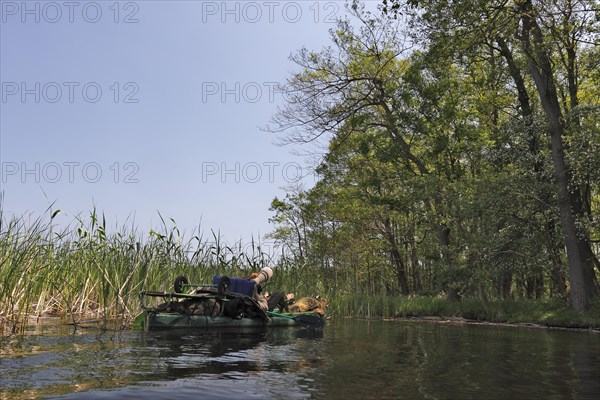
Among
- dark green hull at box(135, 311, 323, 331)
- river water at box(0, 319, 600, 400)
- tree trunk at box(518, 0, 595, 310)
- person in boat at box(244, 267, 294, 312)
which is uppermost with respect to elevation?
tree trunk at box(518, 0, 595, 310)

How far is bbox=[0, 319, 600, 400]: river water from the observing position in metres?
5.93

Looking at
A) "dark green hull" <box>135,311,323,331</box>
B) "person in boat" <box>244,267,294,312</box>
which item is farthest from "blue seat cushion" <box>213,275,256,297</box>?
"dark green hull" <box>135,311,323,331</box>

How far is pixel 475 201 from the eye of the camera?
2200cm

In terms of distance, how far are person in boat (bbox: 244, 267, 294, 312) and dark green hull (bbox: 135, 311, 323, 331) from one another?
436 millimetres

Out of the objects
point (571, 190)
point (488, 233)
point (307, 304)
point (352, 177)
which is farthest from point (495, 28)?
point (352, 177)

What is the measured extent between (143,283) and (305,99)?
761 inches

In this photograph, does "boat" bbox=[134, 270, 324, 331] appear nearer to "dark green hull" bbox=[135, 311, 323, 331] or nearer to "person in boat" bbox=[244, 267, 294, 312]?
"dark green hull" bbox=[135, 311, 323, 331]

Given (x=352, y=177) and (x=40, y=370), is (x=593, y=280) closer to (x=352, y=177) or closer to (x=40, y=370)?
(x=352, y=177)

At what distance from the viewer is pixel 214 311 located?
40.7 ft

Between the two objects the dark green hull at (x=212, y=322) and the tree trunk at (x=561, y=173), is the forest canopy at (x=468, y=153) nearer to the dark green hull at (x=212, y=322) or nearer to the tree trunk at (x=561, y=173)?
the tree trunk at (x=561, y=173)

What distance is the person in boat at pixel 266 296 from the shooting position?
13.5 metres

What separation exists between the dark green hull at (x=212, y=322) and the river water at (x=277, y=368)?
0.20 m

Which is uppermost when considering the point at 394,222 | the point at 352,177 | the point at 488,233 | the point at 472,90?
the point at 472,90

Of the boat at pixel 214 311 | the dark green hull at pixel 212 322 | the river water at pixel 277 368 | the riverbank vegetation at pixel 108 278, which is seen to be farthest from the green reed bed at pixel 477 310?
the boat at pixel 214 311
